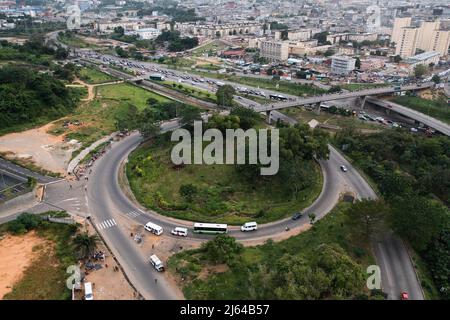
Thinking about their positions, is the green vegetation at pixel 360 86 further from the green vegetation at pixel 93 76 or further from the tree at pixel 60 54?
the tree at pixel 60 54

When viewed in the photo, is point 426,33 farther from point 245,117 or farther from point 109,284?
point 109,284

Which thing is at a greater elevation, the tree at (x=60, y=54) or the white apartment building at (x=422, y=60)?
the tree at (x=60, y=54)

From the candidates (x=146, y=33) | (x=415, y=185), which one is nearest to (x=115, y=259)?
(x=415, y=185)

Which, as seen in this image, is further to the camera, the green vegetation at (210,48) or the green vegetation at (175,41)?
the green vegetation at (175,41)

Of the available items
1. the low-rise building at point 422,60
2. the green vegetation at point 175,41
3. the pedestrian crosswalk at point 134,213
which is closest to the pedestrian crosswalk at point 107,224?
the pedestrian crosswalk at point 134,213

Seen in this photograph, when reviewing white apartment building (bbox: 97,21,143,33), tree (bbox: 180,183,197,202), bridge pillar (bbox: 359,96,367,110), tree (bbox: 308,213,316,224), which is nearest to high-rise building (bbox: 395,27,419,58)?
bridge pillar (bbox: 359,96,367,110)

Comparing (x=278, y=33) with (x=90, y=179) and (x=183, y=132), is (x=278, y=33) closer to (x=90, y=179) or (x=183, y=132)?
(x=183, y=132)
